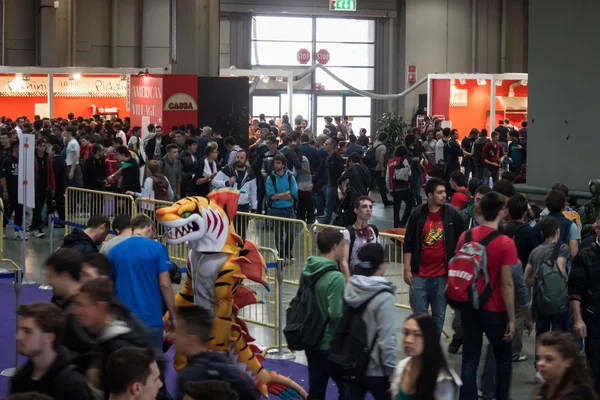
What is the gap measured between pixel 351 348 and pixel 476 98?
87.9 ft

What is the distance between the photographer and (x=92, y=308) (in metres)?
5.41

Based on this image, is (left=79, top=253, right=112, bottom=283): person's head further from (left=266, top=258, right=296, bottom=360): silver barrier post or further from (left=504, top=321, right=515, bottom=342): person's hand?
(left=266, top=258, right=296, bottom=360): silver barrier post

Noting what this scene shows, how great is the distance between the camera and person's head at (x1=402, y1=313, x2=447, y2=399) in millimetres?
5020

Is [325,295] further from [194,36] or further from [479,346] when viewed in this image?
[194,36]

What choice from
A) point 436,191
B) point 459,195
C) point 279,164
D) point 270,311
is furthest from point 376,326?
point 279,164

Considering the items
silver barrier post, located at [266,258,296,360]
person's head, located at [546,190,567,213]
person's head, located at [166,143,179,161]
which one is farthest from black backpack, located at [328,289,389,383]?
person's head, located at [166,143,179,161]

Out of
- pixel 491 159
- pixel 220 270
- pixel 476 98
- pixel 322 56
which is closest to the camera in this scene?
pixel 220 270

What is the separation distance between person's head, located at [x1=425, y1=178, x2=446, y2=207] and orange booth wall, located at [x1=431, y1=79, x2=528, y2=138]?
2348cm

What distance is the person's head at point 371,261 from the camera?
635cm

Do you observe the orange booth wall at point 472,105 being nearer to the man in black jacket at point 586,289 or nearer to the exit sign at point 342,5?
the exit sign at point 342,5

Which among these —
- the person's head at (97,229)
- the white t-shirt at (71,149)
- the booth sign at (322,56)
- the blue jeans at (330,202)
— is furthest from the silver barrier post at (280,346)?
the booth sign at (322,56)

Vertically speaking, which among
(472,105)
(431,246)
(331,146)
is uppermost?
(472,105)

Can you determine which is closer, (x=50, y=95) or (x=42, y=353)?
(x=42, y=353)

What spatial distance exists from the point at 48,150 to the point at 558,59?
904 cm
